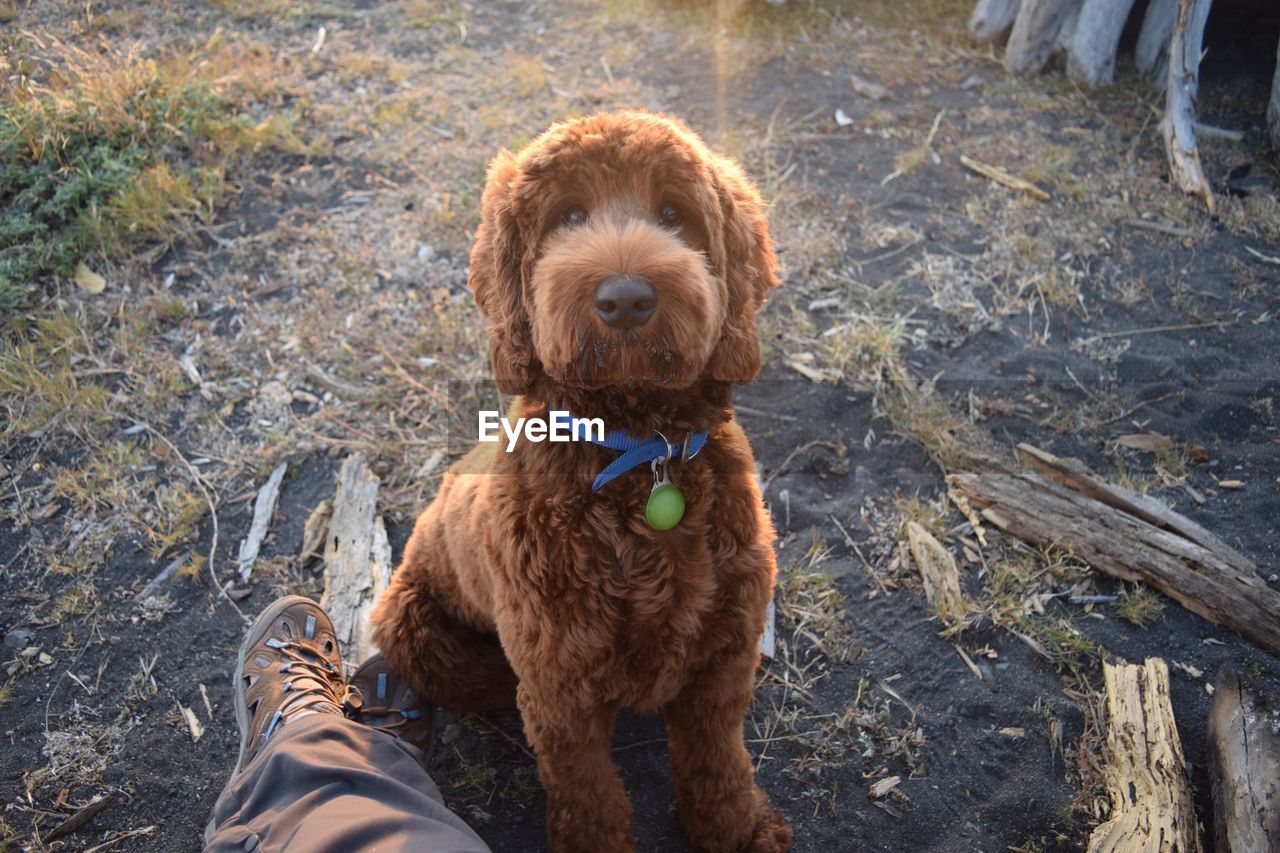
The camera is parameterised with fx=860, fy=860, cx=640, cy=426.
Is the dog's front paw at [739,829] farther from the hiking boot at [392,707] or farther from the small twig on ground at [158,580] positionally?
the small twig on ground at [158,580]

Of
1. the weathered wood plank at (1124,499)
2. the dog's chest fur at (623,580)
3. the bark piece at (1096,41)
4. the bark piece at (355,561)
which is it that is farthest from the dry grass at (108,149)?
the bark piece at (1096,41)

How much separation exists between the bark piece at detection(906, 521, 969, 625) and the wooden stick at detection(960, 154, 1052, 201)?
8.88 ft

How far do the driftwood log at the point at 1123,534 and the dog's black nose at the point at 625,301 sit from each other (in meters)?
2.19

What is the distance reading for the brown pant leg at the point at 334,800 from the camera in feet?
6.72

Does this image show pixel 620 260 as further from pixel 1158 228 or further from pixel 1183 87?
pixel 1183 87

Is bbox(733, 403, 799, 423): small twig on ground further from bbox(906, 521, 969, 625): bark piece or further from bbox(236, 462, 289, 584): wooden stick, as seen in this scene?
bbox(236, 462, 289, 584): wooden stick

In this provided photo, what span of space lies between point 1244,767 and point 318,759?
2.71m

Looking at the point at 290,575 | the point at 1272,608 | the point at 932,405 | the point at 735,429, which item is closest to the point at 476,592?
the point at 735,429

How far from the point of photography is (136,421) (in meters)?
4.19

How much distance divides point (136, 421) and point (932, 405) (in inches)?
151

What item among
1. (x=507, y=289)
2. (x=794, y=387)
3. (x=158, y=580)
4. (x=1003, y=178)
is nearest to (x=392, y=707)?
(x=158, y=580)

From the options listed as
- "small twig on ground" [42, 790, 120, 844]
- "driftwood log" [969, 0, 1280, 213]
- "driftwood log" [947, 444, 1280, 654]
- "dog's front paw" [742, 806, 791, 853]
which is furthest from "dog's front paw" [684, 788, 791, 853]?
"driftwood log" [969, 0, 1280, 213]

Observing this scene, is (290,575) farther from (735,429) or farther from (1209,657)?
(1209,657)

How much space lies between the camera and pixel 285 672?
2.97m
